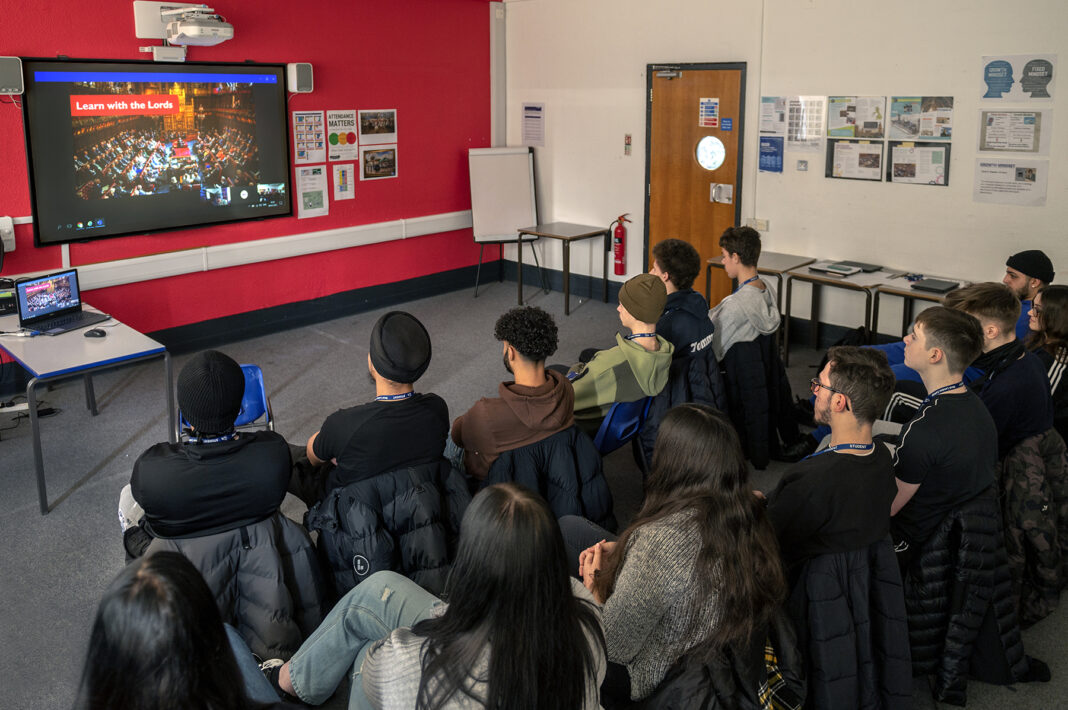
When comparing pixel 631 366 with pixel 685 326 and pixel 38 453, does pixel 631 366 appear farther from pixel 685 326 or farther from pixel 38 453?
pixel 38 453

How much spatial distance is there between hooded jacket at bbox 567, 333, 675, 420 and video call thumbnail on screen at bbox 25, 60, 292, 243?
3.89 m

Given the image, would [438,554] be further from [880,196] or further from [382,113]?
[382,113]

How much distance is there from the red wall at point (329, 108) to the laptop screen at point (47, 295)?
97 centimetres

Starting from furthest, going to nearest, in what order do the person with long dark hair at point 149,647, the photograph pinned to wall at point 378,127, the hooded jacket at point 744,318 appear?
1. the photograph pinned to wall at point 378,127
2. the hooded jacket at point 744,318
3. the person with long dark hair at point 149,647

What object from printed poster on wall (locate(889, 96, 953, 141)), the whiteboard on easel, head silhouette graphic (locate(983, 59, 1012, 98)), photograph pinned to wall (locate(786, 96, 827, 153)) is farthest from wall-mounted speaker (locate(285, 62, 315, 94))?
head silhouette graphic (locate(983, 59, 1012, 98))

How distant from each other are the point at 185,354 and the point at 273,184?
143 cm

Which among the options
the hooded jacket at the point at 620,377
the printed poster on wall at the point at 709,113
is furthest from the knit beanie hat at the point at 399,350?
the printed poster on wall at the point at 709,113

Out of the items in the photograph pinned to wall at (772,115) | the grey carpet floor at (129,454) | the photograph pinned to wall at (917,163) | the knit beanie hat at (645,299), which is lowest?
the grey carpet floor at (129,454)

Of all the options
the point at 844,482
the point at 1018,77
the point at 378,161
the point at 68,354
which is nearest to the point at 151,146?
the point at 378,161

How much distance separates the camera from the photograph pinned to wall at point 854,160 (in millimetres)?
6133

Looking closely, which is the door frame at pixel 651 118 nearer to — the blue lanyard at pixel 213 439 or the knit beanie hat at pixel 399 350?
the knit beanie hat at pixel 399 350

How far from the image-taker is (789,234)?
6.71m

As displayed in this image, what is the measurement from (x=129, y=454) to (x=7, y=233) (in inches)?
70.6

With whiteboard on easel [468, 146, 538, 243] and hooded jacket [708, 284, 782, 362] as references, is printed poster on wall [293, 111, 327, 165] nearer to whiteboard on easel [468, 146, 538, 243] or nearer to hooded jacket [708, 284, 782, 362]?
whiteboard on easel [468, 146, 538, 243]
